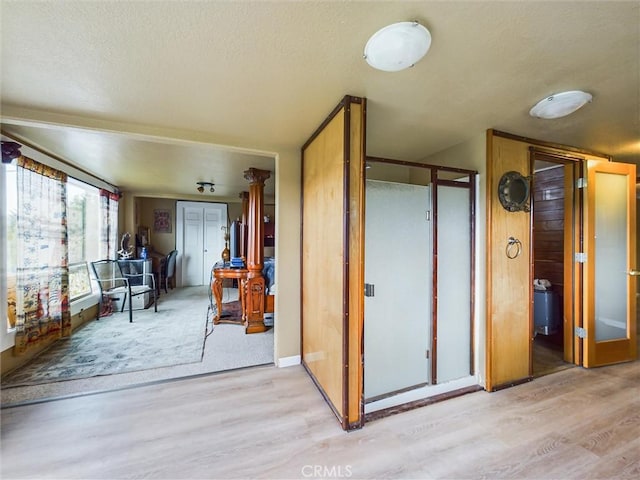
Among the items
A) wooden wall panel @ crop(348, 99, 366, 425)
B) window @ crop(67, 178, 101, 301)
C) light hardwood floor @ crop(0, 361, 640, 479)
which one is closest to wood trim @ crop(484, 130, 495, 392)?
light hardwood floor @ crop(0, 361, 640, 479)

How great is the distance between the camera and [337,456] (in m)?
1.45

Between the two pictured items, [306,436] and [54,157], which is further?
[54,157]

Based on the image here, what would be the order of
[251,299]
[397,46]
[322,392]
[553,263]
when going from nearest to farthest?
[397,46]
[322,392]
[553,263]
[251,299]

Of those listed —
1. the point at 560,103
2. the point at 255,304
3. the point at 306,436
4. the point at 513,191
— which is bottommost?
the point at 306,436

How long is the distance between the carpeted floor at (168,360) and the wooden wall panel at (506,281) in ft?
6.83

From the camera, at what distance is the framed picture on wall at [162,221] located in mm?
6020

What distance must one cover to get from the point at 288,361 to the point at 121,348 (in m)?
1.92

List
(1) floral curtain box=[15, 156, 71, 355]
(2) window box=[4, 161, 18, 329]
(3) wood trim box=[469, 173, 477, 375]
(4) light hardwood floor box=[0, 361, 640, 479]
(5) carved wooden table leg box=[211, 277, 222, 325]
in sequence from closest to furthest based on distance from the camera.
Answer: (4) light hardwood floor box=[0, 361, 640, 479] < (3) wood trim box=[469, 173, 477, 375] < (2) window box=[4, 161, 18, 329] < (1) floral curtain box=[15, 156, 71, 355] < (5) carved wooden table leg box=[211, 277, 222, 325]

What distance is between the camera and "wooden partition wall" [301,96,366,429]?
1.66 m

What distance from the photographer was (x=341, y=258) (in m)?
1.69

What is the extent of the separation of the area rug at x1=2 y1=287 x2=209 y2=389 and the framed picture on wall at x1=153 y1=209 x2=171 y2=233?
2472 mm

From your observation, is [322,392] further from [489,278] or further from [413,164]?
[413,164]

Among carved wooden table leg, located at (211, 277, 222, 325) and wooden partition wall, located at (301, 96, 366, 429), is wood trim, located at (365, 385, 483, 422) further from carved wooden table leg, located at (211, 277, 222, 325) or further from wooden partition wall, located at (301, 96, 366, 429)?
carved wooden table leg, located at (211, 277, 222, 325)

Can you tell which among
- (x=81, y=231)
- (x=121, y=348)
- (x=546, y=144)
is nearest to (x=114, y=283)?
(x=81, y=231)
